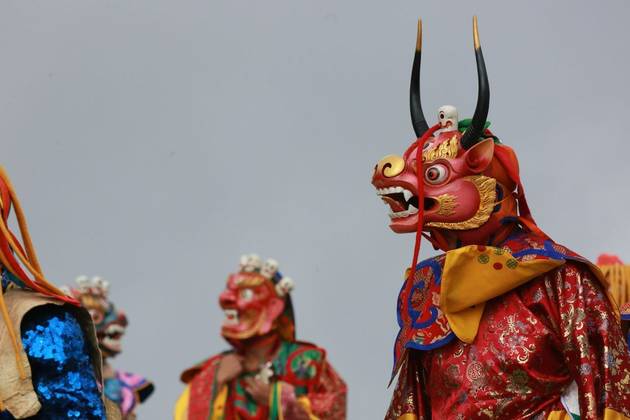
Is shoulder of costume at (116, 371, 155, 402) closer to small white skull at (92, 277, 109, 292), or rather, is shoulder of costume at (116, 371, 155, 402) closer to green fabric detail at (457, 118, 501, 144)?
small white skull at (92, 277, 109, 292)

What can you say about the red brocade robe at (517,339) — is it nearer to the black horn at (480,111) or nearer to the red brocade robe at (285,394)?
A: the black horn at (480,111)

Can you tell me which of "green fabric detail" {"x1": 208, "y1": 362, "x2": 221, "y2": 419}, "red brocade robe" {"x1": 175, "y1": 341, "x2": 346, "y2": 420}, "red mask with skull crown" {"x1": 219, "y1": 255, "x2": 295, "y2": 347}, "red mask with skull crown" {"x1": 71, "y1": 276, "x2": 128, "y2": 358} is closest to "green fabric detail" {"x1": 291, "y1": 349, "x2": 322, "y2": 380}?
"red brocade robe" {"x1": 175, "y1": 341, "x2": 346, "y2": 420}

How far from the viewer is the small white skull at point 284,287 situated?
10.4 meters

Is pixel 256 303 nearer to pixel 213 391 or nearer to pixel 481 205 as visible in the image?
pixel 213 391

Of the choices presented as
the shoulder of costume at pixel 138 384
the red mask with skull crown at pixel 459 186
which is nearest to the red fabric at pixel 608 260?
the red mask with skull crown at pixel 459 186

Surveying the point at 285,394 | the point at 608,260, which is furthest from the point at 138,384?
the point at 608,260

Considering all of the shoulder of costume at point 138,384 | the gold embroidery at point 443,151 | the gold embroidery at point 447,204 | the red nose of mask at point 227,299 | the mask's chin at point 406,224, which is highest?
the gold embroidery at point 443,151

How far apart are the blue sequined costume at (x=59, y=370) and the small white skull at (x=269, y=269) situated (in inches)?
192

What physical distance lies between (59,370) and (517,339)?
1.88 m

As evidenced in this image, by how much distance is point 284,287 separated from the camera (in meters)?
10.4

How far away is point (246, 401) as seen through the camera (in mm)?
9938

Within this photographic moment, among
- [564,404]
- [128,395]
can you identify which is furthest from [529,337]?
[128,395]

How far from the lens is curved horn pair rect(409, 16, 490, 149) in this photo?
21.1ft

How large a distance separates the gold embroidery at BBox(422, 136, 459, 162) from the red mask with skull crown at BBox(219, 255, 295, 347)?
12.6 feet
